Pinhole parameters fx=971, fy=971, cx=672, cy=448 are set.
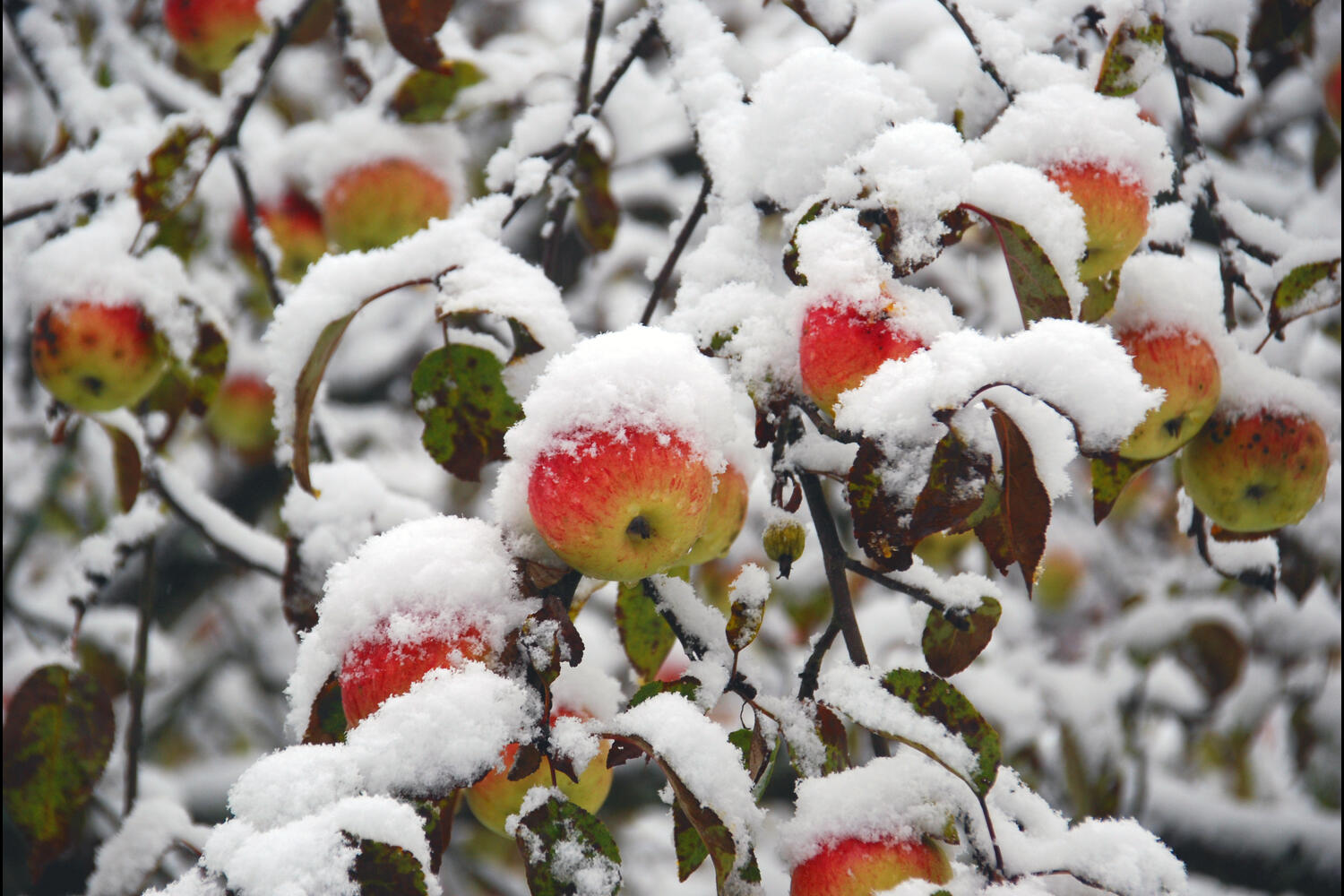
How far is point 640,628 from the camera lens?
85 centimetres

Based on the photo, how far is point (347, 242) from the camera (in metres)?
1.39

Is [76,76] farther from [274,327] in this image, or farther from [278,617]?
[278,617]

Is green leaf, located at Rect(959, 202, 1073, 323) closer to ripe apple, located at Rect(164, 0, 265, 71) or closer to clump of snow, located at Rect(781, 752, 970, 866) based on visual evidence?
clump of snow, located at Rect(781, 752, 970, 866)

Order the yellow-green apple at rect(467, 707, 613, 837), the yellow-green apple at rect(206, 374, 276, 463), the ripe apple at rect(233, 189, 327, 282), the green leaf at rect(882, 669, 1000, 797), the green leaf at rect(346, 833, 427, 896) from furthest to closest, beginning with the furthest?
Answer: 1. the yellow-green apple at rect(206, 374, 276, 463)
2. the ripe apple at rect(233, 189, 327, 282)
3. the yellow-green apple at rect(467, 707, 613, 837)
4. the green leaf at rect(882, 669, 1000, 797)
5. the green leaf at rect(346, 833, 427, 896)

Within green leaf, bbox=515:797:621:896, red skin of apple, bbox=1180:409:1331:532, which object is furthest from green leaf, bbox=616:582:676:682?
red skin of apple, bbox=1180:409:1331:532

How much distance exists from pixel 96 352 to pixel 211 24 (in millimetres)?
684

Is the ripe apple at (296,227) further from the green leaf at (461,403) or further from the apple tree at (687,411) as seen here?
the green leaf at (461,403)

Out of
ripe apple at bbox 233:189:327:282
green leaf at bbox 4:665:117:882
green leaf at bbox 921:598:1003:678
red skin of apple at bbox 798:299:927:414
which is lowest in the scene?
green leaf at bbox 4:665:117:882

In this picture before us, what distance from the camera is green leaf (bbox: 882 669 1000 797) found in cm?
60

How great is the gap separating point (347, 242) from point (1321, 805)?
9.23ft

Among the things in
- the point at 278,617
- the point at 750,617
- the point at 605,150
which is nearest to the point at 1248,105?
the point at 605,150

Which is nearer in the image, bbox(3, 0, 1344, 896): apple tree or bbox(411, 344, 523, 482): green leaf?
bbox(3, 0, 1344, 896): apple tree

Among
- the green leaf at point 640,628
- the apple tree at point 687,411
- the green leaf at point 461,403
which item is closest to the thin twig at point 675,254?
the apple tree at point 687,411

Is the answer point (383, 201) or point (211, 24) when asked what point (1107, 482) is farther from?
point (211, 24)
